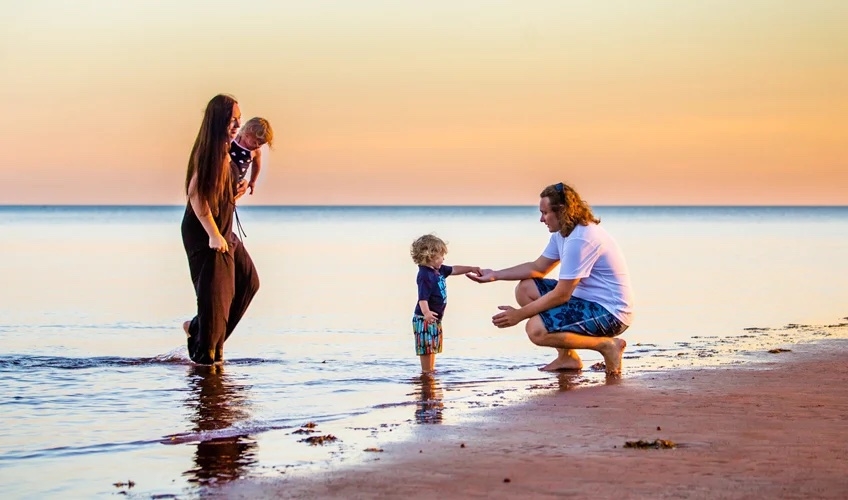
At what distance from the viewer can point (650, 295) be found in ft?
51.9

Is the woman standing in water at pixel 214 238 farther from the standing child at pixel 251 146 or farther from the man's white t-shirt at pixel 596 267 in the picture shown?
→ the man's white t-shirt at pixel 596 267

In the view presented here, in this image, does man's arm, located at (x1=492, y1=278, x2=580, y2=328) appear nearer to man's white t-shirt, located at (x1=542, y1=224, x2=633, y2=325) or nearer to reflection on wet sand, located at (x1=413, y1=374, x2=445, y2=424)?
man's white t-shirt, located at (x1=542, y1=224, x2=633, y2=325)

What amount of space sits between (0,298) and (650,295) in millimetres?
8946

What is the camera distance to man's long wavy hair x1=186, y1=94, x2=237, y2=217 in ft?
27.6

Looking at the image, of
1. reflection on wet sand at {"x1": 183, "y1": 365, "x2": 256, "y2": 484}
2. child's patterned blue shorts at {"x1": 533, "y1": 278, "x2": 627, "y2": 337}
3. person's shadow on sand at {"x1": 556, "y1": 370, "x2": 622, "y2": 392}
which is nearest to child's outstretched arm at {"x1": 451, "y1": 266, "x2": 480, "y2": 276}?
child's patterned blue shorts at {"x1": 533, "y1": 278, "x2": 627, "y2": 337}

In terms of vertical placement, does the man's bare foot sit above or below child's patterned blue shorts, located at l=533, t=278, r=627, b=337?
below

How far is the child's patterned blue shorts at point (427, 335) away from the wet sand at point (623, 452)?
1.49 m

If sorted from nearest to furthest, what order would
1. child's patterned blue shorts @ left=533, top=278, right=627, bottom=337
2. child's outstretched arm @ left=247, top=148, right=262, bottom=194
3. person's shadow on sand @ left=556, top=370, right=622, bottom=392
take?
person's shadow on sand @ left=556, top=370, right=622, bottom=392 < child's patterned blue shorts @ left=533, top=278, right=627, bottom=337 < child's outstretched arm @ left=247, top=148, right=262, bottom=194

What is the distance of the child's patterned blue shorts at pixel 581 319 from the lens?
8141 millimetres

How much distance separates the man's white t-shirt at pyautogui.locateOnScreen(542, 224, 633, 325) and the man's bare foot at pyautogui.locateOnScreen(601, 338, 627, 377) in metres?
0.17

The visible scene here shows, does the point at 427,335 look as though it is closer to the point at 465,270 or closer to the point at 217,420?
the point at 465,270

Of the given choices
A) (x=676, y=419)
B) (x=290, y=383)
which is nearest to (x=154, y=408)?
(x=290, y=383)

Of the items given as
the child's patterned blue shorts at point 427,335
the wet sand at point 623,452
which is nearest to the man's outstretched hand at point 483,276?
the child's patterned blue shorts at point 427,335

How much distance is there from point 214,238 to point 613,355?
3.08 metres
